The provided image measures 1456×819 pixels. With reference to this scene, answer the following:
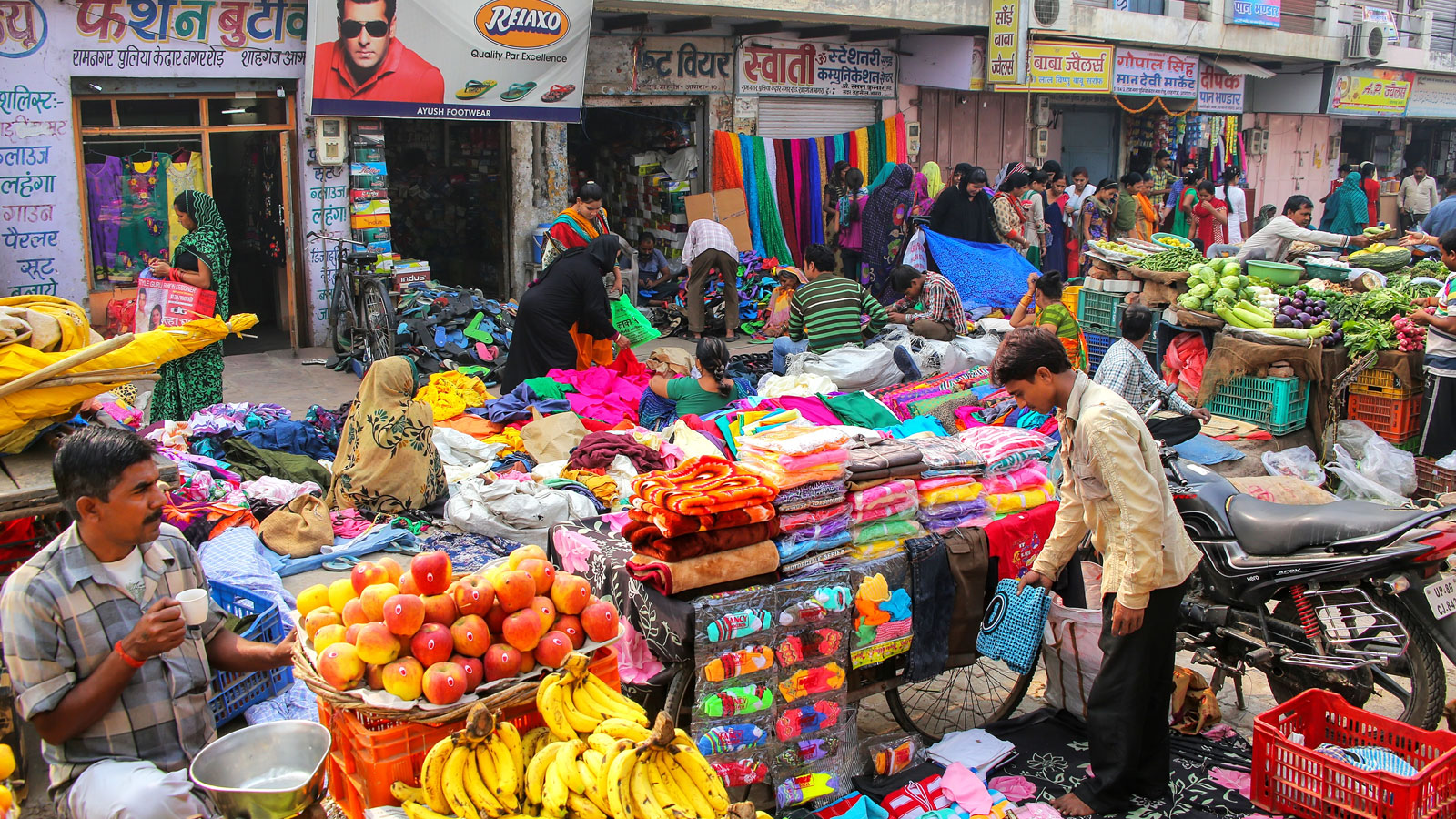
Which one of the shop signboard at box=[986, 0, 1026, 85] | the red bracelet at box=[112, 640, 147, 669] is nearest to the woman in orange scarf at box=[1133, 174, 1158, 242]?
the shop signboard at box=[986, 0, 1026, 85]

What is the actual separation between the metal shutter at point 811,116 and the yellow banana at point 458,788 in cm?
1215

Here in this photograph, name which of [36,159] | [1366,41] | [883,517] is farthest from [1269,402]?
[1366,41]

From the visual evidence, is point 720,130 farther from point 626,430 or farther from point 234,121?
point 626,430

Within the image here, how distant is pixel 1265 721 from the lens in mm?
4102

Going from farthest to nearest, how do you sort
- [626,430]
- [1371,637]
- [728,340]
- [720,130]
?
[720,130] < [728,340] < [626,430] < [1371,637]

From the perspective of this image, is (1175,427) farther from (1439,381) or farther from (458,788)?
(458,788)

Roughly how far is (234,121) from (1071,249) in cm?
1039

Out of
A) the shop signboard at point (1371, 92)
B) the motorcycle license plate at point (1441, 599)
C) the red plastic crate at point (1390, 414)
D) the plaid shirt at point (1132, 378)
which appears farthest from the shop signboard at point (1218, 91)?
the motorcycle license plate at point (1441, 599)

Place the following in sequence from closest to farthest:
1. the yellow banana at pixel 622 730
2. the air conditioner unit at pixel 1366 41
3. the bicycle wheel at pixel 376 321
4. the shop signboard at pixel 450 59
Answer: the yellow banana at pixel 622 730
the bicycle wheel at pixel 376 321
the shop signboard at pixel 450 59
the air conditioner unit at pixel 1366 41

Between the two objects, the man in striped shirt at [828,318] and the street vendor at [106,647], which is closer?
the street vendor at [106,647]

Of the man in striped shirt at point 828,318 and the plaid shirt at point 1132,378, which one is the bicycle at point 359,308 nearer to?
the man in striped shirt at point 828,318

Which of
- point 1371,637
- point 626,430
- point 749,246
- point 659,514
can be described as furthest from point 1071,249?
point 659,514

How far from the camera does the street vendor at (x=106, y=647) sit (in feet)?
9.59

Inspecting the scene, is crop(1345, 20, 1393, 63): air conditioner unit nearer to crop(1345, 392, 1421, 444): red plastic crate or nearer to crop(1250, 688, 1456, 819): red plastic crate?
crop(1345, 392, 1421, 444): red plastic crate
